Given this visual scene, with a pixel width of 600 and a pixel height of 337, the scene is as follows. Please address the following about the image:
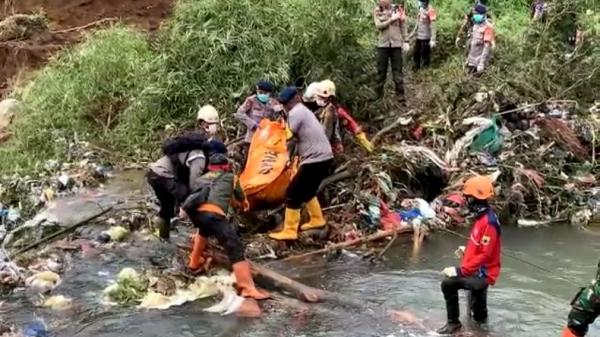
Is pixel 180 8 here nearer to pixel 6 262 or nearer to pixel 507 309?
pixel 6 262

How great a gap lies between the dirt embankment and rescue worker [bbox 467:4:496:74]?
916 cm

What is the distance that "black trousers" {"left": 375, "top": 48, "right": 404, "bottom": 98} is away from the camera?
12.7 m

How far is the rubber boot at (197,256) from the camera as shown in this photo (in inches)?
Result: 327

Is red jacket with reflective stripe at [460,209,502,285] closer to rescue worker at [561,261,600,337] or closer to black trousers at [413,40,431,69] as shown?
rescue worker at [561,261,600,337]

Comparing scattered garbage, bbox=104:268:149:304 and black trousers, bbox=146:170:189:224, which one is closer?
A: scattered garbage, bbox=104:268:149:304

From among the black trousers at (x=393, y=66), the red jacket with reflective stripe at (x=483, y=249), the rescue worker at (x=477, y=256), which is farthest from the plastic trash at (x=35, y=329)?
the black trousers at (x=393, y=66)

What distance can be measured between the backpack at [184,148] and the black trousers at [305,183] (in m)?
1.04

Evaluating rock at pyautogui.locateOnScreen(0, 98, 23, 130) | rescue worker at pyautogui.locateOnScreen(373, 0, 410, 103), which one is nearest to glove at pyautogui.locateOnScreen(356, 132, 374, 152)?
rescue worker at pyautogui.locateOnScreen(373, 0, 410, 103)

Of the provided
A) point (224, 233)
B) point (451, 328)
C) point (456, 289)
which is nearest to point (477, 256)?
point (456, 289)

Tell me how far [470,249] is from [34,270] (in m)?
4.05

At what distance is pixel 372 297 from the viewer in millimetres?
8141

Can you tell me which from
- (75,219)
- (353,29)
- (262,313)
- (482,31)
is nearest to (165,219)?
(75,219)

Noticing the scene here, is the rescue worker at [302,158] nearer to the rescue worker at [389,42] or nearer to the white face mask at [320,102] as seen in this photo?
the white face mask at [320,102]

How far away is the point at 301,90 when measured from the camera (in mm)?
12086
